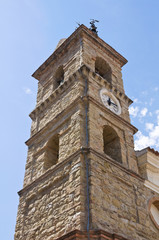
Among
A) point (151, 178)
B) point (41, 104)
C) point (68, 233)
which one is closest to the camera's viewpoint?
point (68, 233)

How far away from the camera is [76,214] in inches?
291

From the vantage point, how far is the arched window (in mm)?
10211

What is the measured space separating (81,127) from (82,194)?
7.26 ft

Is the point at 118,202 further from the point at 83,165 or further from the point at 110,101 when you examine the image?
the point at 110,101

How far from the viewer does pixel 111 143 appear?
34.7 feet

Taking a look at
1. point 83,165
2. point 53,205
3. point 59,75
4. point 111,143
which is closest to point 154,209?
point 111,143

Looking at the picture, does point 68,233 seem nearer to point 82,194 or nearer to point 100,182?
point 82,194

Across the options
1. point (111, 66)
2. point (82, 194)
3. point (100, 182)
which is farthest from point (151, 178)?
point (111, 66)

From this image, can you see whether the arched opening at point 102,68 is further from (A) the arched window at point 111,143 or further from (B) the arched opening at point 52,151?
(B) the arched opening at point 52,151

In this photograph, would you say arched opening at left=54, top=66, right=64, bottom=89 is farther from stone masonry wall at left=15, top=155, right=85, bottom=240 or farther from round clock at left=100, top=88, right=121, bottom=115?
stone masonry wall at left=15, top=155, right=85, bottom=240

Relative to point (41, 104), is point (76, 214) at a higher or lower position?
lower

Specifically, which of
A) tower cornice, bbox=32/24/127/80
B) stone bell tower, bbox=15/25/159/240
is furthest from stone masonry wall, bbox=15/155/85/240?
tower cornice, bbox=32/24/127/80

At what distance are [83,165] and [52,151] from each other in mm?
2628

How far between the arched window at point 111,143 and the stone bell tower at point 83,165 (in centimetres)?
2
